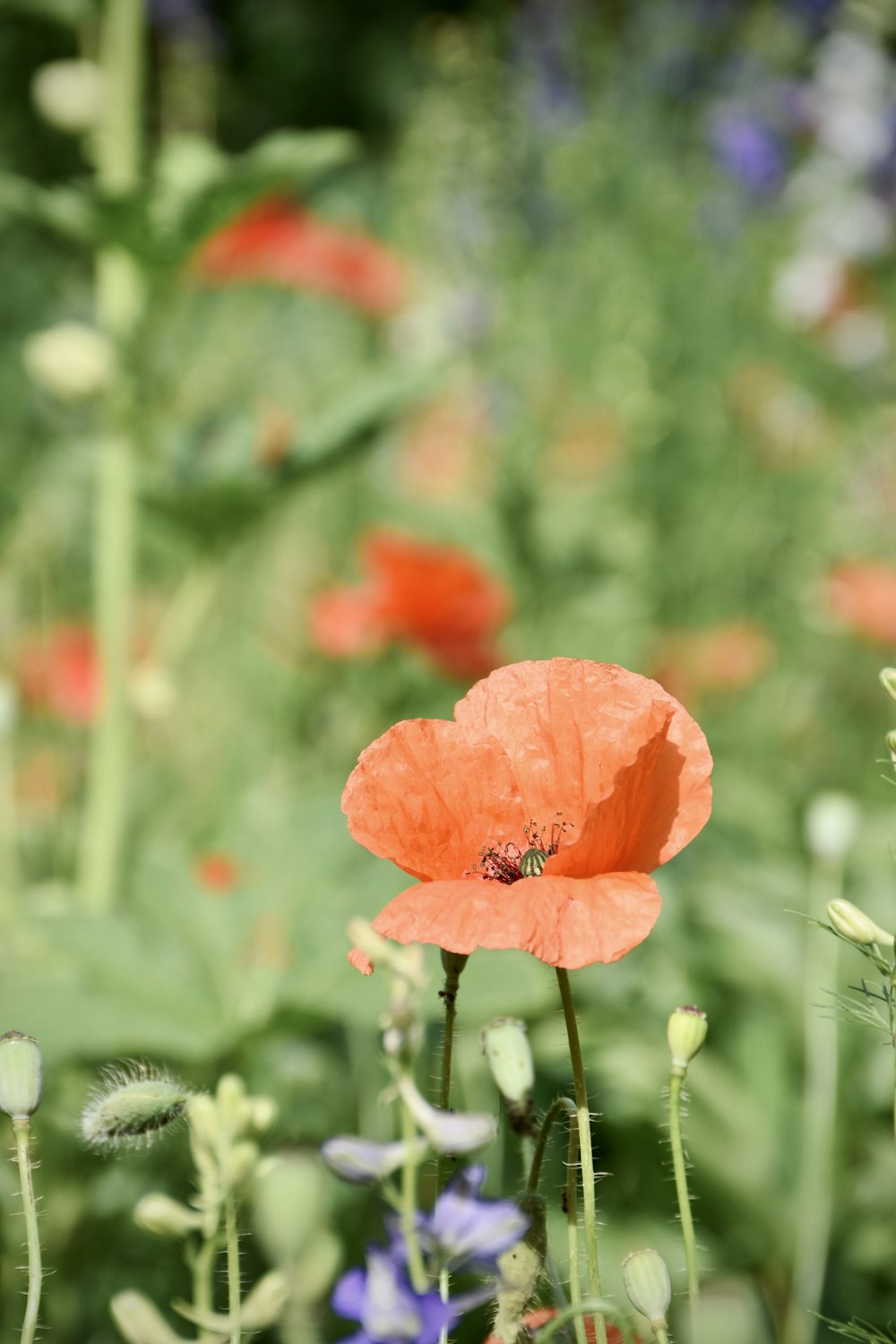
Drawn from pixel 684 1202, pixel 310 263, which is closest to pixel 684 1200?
pixel 684 1202

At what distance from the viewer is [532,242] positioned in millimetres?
3674

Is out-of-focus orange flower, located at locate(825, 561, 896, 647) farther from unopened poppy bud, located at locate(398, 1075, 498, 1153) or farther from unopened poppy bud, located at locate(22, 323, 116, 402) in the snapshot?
unopened poppy bud, located at locate(398, 1075, 498, 1153)

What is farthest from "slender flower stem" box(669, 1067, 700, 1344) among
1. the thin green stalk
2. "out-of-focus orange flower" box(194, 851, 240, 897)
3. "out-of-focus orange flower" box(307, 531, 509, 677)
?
"out-of-focus orange flower" box(307, 531, 509, 677)

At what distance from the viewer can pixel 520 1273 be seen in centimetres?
40

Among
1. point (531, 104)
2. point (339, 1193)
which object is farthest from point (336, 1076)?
point (531, 104)

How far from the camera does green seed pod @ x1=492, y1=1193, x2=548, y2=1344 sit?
40 centimetres

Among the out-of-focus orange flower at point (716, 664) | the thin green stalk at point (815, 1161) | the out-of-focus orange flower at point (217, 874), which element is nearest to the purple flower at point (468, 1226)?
the thin green stalk at point (815, 1161)

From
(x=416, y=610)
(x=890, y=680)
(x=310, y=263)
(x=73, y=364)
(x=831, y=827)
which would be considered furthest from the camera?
(x=310, y=263)

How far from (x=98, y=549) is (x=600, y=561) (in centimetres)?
91

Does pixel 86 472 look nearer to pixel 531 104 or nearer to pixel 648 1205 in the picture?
pixel 648 1205

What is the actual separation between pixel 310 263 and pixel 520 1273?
84.4 inches

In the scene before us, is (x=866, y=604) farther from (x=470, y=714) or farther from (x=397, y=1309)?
(x=397, y=1309)

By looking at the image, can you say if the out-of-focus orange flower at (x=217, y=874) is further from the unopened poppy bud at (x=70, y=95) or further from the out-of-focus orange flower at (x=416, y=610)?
the unopened poppy bud at (x=70, y=95)

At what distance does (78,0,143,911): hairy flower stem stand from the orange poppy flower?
72 cm
